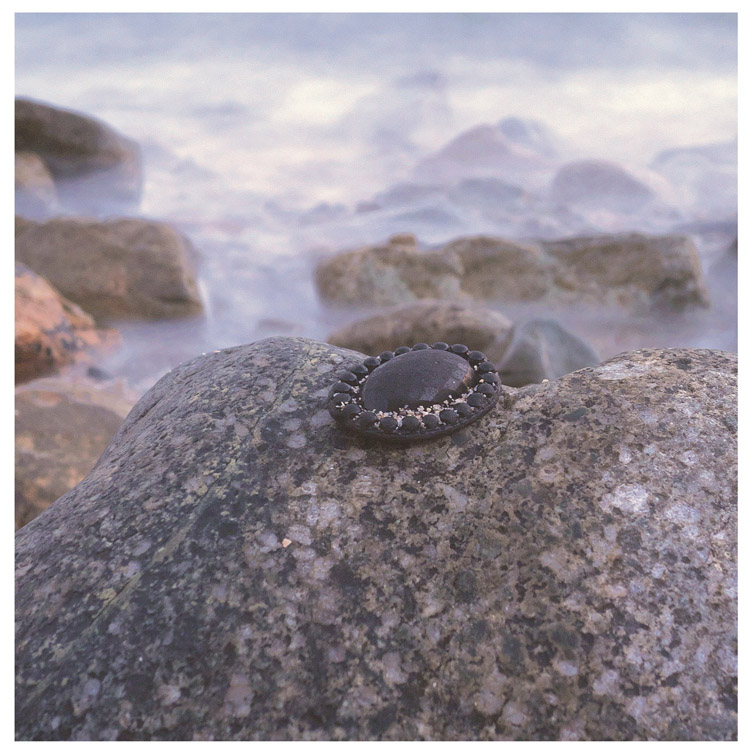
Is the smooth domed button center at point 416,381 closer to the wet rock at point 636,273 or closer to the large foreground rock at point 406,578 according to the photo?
the large foreground rock at point 406,578

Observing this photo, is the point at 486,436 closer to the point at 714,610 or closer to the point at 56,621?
the point at 714,610

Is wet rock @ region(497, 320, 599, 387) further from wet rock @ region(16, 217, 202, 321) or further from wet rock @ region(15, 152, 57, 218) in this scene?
wet rock @ region(15, 152, 57, 218)

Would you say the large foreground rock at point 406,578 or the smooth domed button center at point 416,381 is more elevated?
the smooth domed button center at point 416,381

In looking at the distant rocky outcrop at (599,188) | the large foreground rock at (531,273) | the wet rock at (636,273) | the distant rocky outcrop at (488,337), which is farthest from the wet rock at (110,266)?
the distant rocky outcrop at (599,188)

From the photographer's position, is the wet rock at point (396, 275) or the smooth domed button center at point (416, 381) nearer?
the smooth domed button center at point (416, 381)

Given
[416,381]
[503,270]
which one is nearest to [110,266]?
[503,270]

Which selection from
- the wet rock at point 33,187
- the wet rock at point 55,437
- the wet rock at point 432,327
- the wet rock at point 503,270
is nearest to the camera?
the wet rock at point 55,437

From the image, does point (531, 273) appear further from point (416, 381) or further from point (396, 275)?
point (416, 381)
